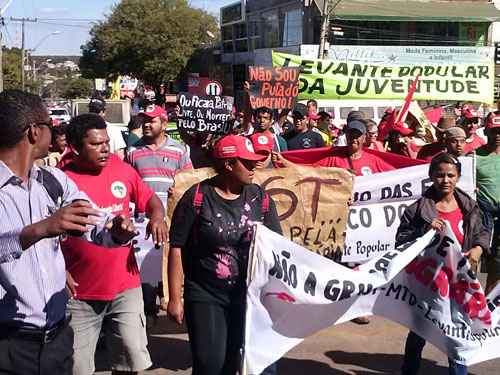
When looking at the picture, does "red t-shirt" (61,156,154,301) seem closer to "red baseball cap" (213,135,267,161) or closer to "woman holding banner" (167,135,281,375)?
"woman holding banner" (167,135,281,375)

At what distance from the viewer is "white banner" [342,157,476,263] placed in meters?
7.52

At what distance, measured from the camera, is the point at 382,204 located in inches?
300

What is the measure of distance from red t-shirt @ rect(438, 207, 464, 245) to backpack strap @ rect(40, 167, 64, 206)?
2.68 metres

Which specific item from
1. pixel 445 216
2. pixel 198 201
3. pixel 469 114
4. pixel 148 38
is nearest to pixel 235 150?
pixel 198 201

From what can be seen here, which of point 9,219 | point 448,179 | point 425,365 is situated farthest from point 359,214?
point 9,219

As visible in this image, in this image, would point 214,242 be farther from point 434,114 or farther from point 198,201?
point 434,114

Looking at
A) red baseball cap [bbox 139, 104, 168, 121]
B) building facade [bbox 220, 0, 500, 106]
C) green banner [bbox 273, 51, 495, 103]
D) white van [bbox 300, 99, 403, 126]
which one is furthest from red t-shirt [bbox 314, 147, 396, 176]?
building facade [bbox 220, 0, 500, 106]

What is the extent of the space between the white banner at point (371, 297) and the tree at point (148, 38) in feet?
165

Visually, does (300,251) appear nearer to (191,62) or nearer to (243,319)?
(243,319)

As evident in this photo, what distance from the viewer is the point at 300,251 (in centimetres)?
454

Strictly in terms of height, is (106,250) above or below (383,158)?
below

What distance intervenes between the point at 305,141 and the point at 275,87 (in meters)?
4.12

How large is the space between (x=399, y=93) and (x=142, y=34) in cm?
4057

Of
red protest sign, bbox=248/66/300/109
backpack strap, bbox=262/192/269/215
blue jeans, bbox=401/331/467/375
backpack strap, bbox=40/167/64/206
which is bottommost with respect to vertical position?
blue jeans, bbox=401/331/467/375
